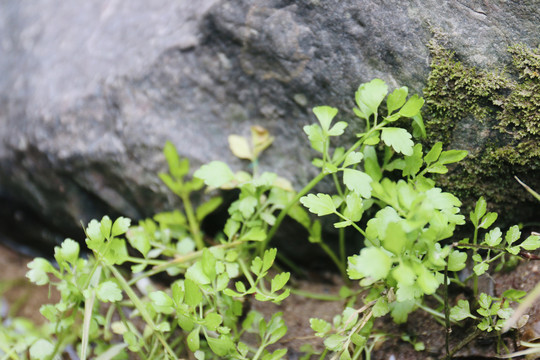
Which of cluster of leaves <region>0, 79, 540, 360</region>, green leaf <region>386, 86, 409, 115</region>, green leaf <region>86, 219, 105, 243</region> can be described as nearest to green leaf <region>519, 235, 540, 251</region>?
cluster of leaves <region>0, 79, 540, 360</region>

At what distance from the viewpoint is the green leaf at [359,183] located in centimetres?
119

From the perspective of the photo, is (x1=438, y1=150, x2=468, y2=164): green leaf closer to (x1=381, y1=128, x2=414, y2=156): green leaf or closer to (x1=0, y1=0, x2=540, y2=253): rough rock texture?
(x1=381, y1=128, x2=414, y2=156): green leaf

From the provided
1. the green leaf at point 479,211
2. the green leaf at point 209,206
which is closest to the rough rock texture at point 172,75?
the green leaf at point 209,206

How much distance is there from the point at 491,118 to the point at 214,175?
81 cm

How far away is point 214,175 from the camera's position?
1.41 metres

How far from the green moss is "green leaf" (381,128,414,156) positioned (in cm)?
17

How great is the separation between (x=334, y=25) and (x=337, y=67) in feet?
0.41

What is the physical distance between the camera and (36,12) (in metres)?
2.24

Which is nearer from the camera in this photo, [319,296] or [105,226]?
[105,226]

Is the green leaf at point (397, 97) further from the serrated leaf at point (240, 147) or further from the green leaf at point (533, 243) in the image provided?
the serrated leaf at point (240, 147)

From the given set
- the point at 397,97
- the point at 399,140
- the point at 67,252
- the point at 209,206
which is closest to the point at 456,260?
the point at 399,140

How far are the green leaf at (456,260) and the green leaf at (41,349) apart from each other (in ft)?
3.70

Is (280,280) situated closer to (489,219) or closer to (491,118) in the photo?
(489,219)

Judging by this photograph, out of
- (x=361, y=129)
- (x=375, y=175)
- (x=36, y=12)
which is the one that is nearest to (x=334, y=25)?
(x=361, y=129)
